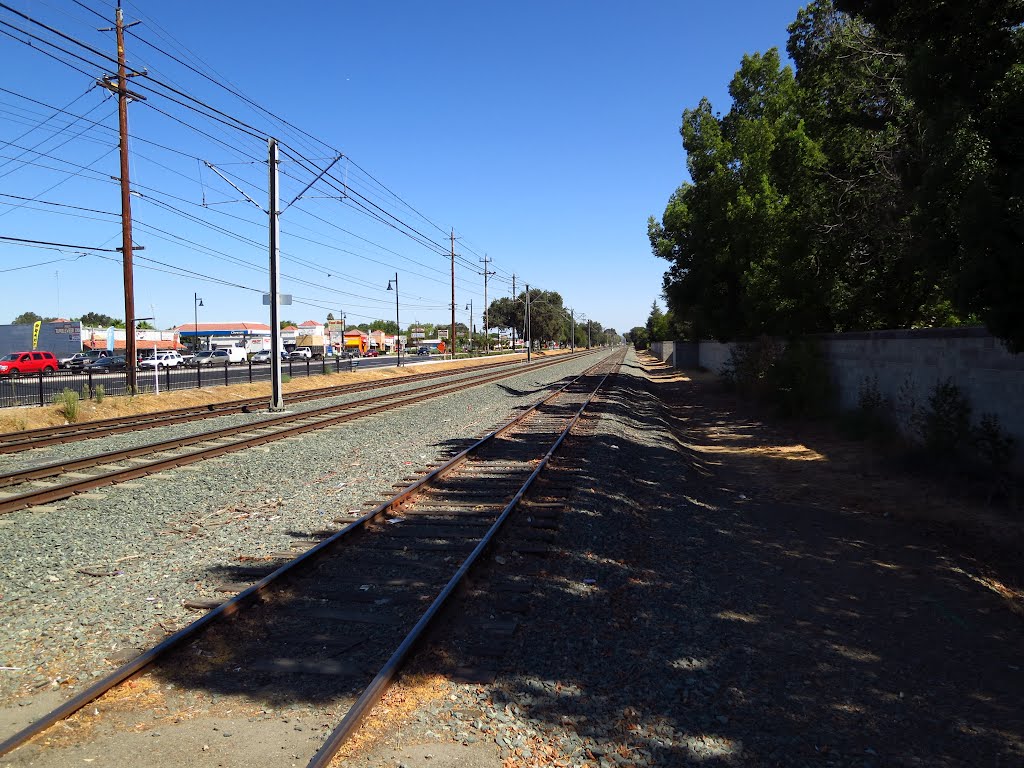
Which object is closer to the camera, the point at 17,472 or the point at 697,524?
the point at 697,524

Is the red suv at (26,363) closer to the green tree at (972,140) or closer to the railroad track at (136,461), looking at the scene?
the railroad track at (136,461)

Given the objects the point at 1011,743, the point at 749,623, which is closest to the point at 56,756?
the point at 749,623

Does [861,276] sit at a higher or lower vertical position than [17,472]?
higher

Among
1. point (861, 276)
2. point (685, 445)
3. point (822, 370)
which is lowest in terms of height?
point (685, 445)

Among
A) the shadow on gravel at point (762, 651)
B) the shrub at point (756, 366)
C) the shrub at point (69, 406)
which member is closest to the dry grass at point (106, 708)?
the shadow on gravel at point (762, 651)

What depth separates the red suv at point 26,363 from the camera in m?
39.7

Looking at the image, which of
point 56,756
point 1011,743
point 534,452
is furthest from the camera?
point 534,452

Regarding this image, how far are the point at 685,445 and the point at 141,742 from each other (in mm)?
14112

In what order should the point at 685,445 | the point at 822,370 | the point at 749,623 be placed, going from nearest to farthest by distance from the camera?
the point at 749,623 < the point at 685,445 < the point at 822,370

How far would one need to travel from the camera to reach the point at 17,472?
11.2 m

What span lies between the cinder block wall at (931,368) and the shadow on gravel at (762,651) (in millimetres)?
3086

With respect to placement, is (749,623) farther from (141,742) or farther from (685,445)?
(685,445)

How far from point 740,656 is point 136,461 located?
11528mm

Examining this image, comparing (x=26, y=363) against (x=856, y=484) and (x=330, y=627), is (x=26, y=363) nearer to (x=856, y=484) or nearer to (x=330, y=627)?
(x=330, y=627)
